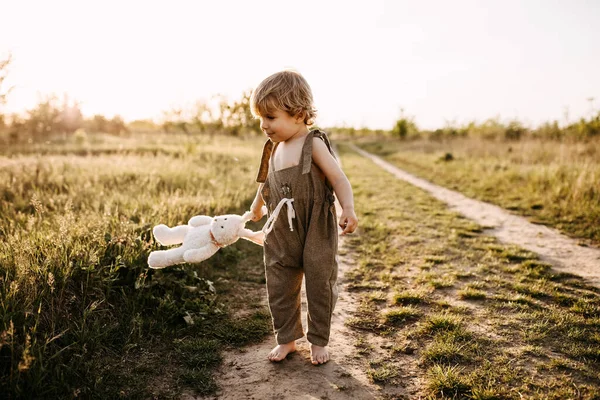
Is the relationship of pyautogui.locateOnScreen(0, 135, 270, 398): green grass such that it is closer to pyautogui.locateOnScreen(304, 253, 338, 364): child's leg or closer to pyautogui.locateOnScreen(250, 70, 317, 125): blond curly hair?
pyautogui.locateOnScreen(304, 253, 338, 364): child's leg

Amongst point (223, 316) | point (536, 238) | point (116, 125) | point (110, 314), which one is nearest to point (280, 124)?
point (223, 316)

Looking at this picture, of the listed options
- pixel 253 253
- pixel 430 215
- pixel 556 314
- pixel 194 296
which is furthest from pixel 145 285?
pixel 430 215

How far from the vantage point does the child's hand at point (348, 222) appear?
232 centimetres

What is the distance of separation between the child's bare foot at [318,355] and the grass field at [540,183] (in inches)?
184

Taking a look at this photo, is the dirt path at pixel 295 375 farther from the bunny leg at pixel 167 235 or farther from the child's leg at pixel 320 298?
the bunny leg at pixel 167 235

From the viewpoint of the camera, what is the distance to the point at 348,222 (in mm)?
2328

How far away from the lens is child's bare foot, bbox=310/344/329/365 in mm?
2512

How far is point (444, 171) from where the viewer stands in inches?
515

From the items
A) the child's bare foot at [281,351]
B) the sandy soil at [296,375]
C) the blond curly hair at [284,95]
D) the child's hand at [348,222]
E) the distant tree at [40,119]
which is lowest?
the sandy soil at [296,375]

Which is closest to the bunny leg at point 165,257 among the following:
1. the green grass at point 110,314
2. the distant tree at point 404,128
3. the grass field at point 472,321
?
the green grass at point 110,314

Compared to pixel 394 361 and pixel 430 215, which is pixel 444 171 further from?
pixel 394 361

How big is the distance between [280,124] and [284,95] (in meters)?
0.19

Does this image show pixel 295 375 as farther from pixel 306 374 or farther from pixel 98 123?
pixel 98 123

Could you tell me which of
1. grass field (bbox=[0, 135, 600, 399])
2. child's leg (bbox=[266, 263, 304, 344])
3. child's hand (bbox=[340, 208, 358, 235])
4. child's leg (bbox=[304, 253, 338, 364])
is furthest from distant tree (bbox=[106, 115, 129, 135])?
child's hand (bbox=[340, 208, 358, 235])
